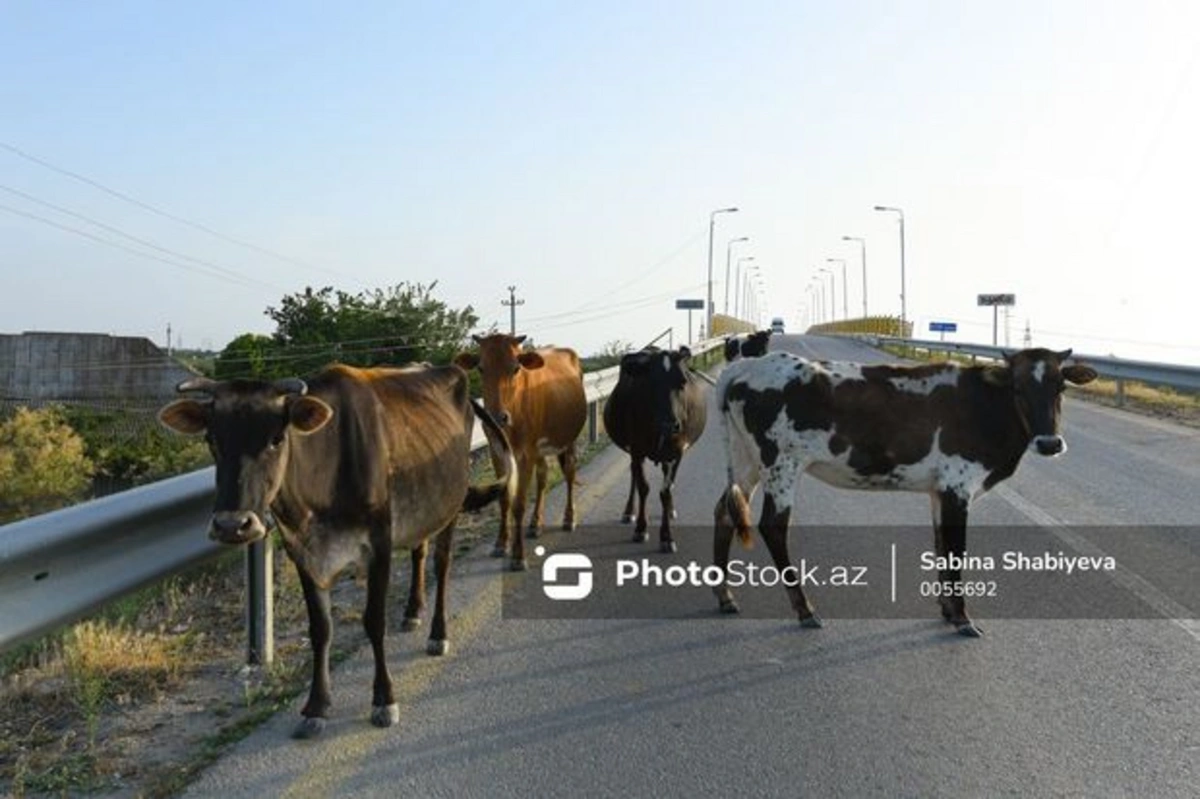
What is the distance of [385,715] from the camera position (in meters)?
4.79

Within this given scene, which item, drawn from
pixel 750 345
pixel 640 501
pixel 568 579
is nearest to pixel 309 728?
pixel 568 579

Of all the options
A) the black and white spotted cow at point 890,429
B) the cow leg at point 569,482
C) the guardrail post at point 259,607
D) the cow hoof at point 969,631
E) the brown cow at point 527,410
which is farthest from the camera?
the cow leg at point 569,482

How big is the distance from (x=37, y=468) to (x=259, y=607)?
2899cm

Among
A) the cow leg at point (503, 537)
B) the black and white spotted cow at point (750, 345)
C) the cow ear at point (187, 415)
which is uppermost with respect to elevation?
the black and white spotted cow at point (750, 345)

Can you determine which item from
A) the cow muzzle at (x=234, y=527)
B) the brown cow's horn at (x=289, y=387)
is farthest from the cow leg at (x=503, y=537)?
the cow muzzle at (x=234, y=527)

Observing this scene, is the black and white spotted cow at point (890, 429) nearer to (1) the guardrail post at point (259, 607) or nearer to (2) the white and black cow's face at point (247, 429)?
(1) the guardrail post at point (259, 607)

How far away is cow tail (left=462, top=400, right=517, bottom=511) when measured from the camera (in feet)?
23.5

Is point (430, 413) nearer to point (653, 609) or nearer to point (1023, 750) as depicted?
point (653, 609)

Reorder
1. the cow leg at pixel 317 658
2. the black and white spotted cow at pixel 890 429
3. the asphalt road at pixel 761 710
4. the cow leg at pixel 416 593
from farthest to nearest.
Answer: the black and white spotted cow at pixel 890 429
the cow leg at pixel 416 593
the cow leg at pixel 317 658
the asphalt road at pixel 761 710

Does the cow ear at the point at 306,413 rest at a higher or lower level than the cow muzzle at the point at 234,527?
higher

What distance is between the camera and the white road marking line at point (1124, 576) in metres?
6.26

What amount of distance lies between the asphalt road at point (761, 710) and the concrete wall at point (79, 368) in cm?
4074

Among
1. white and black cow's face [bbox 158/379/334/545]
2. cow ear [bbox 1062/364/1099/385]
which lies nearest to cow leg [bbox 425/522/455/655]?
white and black cow's face [bbox 158/379/334/545]

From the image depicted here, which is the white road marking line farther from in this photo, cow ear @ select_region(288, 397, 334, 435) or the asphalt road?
cow ear @ select_region(288, 397, 334, 435)
